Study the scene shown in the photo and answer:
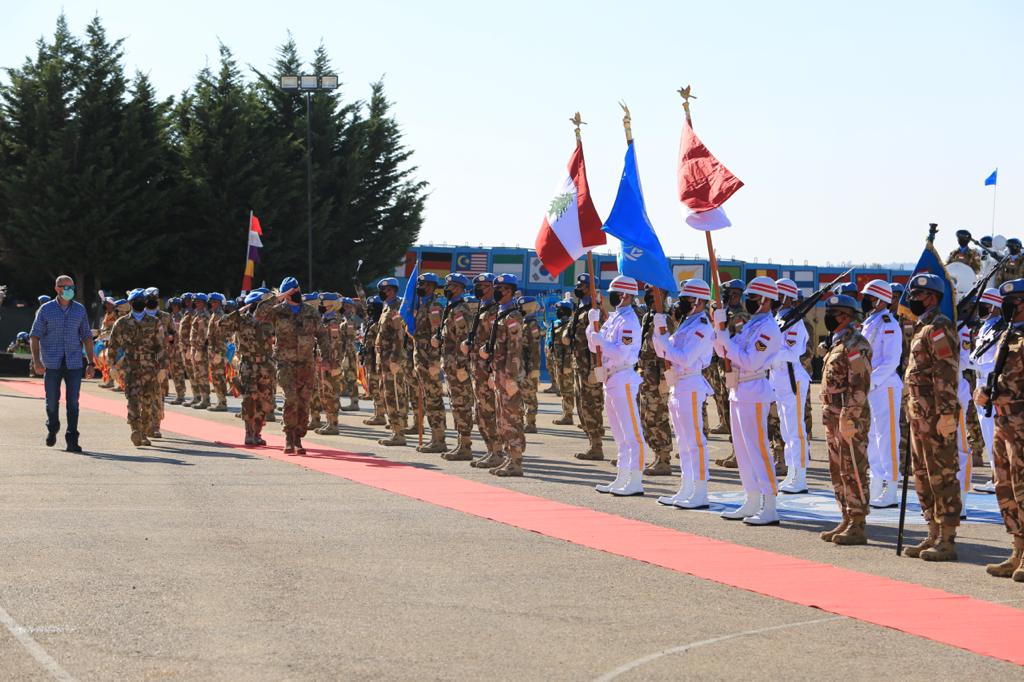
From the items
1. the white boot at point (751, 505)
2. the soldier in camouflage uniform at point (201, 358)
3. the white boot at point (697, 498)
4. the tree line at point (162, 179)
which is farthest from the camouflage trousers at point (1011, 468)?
the tree line at point (162, 179)

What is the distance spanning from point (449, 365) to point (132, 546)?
7.60m

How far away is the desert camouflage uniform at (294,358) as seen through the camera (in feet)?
56.1

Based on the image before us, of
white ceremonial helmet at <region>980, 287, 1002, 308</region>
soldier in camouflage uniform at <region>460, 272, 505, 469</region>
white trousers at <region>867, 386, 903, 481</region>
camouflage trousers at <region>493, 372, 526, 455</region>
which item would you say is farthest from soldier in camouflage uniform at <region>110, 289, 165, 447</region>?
white ceremonial helmet at <region>980, 287, 1002, 308</region>

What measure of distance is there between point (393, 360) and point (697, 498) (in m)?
7.55

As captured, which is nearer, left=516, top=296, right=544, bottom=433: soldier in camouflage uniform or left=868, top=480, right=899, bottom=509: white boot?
left=868, top=480, right=899, bottom=509: white boot

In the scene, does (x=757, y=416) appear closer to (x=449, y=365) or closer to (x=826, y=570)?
(x=826, y=570)

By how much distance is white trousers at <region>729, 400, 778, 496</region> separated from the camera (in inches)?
456

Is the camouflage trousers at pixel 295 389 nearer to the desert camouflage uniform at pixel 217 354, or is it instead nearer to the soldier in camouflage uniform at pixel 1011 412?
the desert camouflage uniform at pixel 217 354

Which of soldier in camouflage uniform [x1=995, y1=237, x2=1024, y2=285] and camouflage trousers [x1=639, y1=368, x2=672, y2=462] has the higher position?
soldier in camouflage uniform [x1=995, y1=237, x2=1024, y2=285]

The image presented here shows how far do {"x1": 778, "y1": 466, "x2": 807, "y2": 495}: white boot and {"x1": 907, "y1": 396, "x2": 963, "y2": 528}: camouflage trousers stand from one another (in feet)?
13.3

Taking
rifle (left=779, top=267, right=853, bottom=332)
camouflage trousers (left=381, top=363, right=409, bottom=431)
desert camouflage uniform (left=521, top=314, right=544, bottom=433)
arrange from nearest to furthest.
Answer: rifle (left=779, top=267, right=853, bottom=332)
camouflage trousers (left=381, top=363, right=409, bottom=431)
desert camouflage uniform (left=521, top=314, right=544, bottom=433)

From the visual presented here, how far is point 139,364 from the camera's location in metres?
18.1

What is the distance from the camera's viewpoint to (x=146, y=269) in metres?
49.2

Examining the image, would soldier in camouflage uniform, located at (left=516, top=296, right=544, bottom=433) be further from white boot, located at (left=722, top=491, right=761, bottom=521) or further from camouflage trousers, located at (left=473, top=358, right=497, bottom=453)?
white boot, located at (left=722, top=491, right=761, bottom=521)
